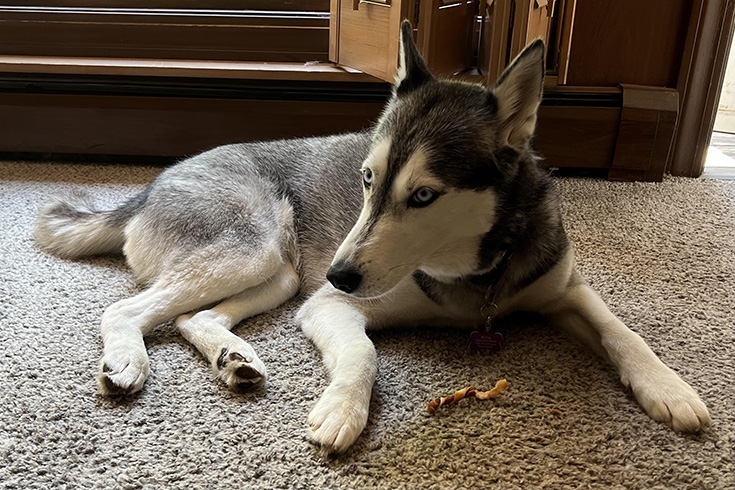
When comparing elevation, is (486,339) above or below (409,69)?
below

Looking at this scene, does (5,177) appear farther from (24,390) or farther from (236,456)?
(236,456)

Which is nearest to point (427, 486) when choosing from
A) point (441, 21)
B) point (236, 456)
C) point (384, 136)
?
point (236, 456)

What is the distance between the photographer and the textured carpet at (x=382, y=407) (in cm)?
136

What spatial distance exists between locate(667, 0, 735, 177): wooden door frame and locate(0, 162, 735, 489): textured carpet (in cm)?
124

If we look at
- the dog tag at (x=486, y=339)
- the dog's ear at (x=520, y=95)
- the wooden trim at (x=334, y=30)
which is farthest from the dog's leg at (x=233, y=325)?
the wooden trim at (x=334, y=30)

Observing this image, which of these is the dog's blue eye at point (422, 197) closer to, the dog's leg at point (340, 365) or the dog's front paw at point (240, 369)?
the dog's leg at point (340, 365)

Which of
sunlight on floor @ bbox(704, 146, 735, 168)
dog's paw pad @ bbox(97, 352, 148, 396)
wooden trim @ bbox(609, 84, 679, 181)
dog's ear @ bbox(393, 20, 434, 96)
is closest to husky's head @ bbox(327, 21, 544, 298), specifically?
dog's ear @ bbox(393, 20, 434, 96)

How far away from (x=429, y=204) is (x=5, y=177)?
2577 millimetres

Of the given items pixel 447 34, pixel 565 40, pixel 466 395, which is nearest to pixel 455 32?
pixel 447 34

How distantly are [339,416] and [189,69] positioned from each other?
7.96 ft

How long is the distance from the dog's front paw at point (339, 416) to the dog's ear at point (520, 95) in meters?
0.69

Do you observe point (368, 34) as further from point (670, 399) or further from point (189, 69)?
point (670, 399)

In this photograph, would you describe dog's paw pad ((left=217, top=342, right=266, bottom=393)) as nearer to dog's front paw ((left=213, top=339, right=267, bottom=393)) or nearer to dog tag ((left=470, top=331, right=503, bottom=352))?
dog's front paw ((left=213, top=339, right=267, bottom=393))

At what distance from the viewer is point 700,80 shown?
10.8 ft
